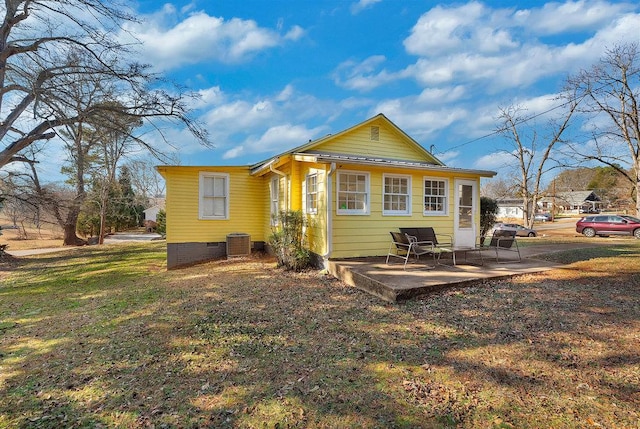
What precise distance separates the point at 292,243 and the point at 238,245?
3.66 metres

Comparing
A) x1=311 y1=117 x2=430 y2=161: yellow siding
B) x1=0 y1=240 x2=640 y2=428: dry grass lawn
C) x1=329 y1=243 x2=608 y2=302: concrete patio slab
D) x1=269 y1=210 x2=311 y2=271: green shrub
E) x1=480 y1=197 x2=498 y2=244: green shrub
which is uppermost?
x1=311 y1=117 x2=430 y2=161: yellow siding

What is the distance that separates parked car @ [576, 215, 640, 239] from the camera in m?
18.1

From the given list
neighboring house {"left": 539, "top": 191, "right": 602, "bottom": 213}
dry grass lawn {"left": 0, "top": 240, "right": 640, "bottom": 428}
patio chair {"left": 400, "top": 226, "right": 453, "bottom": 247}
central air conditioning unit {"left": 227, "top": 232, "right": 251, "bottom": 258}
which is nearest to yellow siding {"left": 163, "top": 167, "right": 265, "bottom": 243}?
central air conditioning unit {"left": 227, "top": 232, "right": 251, "bottom": 258}

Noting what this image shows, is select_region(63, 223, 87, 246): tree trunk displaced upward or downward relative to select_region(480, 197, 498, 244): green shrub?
downward

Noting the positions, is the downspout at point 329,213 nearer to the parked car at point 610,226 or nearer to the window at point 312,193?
the window at point 312,193

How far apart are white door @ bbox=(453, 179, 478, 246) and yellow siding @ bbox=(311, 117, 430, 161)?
11.2 ft

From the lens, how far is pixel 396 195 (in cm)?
902

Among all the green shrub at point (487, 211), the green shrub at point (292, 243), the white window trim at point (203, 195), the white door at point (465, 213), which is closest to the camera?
the green shrub at point (292, 243)

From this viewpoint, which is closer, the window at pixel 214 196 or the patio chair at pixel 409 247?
the patio chair at pixel 409 247

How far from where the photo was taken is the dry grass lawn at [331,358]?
2664 millimetres

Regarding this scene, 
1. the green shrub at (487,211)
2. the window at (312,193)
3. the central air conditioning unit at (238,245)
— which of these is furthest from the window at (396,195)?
the central air conditioning unit at (238,245)

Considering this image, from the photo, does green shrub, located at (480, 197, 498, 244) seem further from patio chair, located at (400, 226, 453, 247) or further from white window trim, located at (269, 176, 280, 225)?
white window trim, located at (269, 176, 280, 225)

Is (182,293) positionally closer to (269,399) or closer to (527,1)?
(269,399)

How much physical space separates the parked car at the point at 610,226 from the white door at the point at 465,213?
1557cm
